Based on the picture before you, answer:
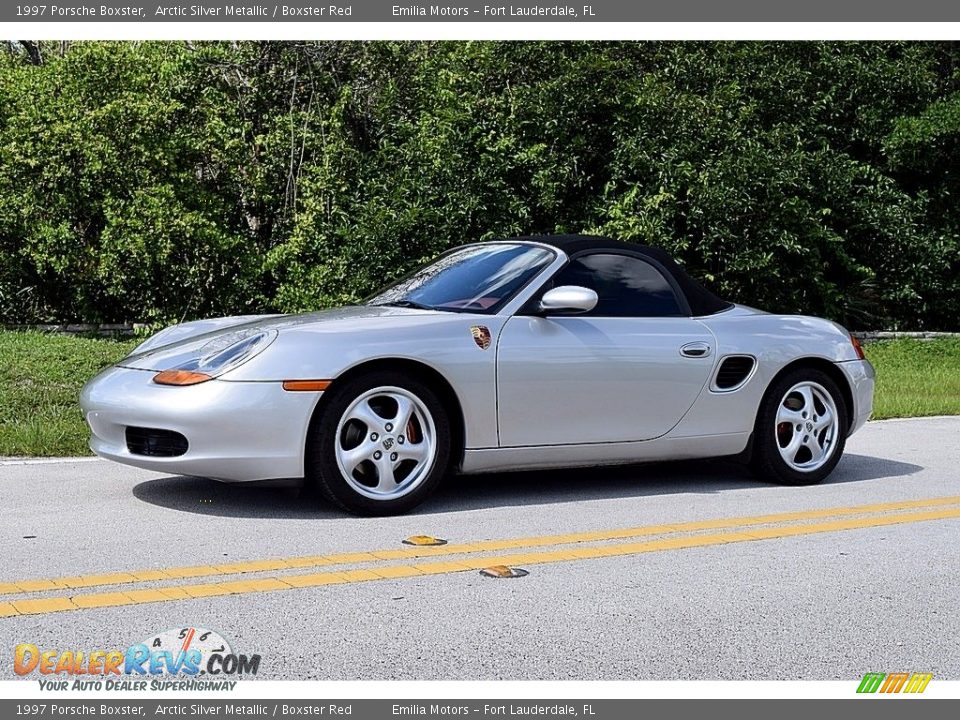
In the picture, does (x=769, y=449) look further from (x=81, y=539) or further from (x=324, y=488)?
(x=81, y=539)

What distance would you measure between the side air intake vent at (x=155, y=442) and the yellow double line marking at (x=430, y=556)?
1085 millimetres

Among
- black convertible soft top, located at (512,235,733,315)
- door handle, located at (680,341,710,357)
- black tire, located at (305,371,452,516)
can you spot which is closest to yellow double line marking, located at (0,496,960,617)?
black tire, located at (305,371,452,516)

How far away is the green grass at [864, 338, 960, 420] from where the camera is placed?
12625mm

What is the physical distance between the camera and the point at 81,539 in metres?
5.75

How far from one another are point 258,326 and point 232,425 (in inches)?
28.9

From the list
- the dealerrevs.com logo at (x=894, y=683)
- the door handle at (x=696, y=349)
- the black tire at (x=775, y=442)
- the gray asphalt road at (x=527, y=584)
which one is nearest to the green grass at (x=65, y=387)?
the gray asphalt road at (x=527, y=584)

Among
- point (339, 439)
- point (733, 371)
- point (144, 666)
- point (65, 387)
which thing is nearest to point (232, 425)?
point (339, 439)

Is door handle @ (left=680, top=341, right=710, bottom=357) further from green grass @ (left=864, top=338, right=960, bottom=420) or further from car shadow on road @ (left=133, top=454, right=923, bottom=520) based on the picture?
green grass @ (left=864, top=338, right=960, bottom=420)

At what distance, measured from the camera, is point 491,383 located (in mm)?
6664

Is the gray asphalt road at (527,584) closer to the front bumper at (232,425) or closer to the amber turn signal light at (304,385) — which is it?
the front bumper at (232,425)

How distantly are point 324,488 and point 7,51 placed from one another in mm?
19855

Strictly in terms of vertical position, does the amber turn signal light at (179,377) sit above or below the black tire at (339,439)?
above

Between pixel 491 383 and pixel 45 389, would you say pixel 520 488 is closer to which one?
pixel 491 383

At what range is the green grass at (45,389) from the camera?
28.1 feet
